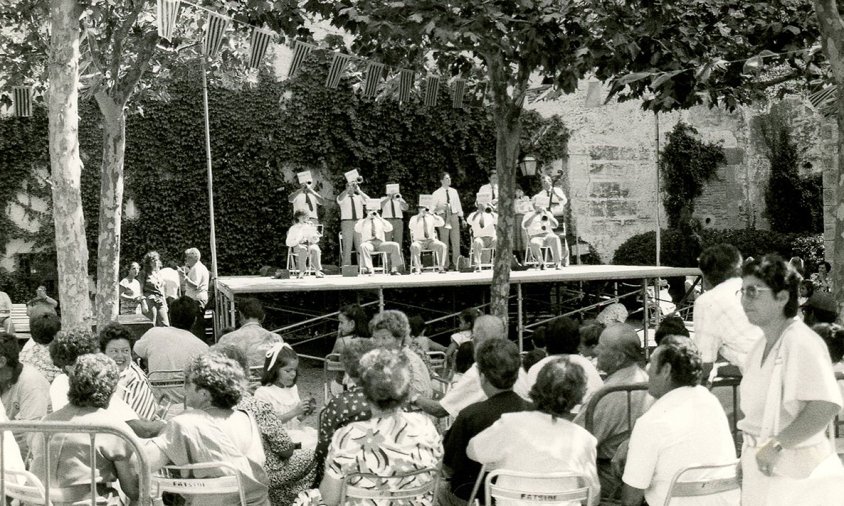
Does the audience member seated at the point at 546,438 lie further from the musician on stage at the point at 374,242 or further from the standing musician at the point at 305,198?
the standing musician at the point at 305,198

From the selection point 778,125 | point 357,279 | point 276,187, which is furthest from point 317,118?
point 778,125

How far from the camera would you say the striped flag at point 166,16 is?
8.93 meters

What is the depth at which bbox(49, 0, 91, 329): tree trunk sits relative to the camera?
27.5 ft

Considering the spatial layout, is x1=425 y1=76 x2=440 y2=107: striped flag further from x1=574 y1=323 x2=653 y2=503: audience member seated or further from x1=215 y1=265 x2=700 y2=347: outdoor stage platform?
x1=574 y1=323 x2=653 y2=503: audience member seated

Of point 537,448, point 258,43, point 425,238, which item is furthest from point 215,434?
point 425,238

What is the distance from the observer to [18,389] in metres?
5.25

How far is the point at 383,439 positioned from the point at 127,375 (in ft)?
7.82

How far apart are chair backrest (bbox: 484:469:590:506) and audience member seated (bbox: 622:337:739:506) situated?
0.18 m

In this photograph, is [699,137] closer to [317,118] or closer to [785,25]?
[317,118]

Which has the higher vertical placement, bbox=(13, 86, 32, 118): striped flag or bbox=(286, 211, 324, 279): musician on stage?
bbox=(13, 86, 32, 118): striped flag

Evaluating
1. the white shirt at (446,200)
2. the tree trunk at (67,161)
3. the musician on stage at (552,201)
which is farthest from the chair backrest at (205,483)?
the white shirt at (446,200)

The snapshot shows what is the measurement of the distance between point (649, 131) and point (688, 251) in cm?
274

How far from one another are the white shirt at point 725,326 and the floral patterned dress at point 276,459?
2025mm

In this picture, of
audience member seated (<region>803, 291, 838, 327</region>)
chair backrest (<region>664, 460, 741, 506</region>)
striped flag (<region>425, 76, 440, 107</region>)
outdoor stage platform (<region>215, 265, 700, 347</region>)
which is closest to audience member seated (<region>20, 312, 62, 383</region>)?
chair backrest (<region>664, 460, 741, 506</region>)
